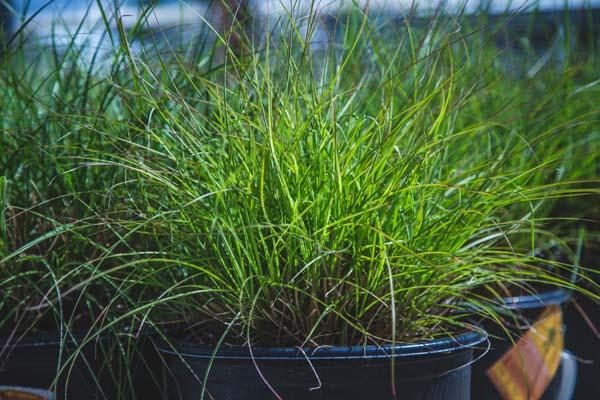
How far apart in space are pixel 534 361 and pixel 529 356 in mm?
21

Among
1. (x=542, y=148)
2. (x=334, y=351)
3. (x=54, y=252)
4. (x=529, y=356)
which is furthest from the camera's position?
(x=542, y=148)

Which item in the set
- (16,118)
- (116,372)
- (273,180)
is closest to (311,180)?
(273,180)

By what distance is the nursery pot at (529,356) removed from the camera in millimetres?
1194

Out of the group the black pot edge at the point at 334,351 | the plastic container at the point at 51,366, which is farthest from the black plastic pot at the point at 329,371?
the plastic container at the point at 51,366

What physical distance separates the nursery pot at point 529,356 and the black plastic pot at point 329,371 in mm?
276

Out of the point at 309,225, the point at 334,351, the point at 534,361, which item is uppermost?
the point at 309,225

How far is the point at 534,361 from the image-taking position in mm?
1263

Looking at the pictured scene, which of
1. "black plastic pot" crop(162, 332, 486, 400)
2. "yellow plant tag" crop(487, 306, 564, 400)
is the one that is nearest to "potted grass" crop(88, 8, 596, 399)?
"black plastic pot" crop(162, 332, 486, 400)

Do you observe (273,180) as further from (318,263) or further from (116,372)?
(116,372)

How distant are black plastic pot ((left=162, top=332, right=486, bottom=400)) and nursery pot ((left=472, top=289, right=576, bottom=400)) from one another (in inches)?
10.9

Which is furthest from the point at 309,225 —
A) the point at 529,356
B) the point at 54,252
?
the point at 529,356

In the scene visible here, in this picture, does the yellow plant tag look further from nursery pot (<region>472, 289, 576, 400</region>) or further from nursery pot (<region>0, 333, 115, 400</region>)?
nursery pot (<region>0, 333, 115, 400</region>)

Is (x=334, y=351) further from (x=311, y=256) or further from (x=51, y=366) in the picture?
(x=51, y=366)

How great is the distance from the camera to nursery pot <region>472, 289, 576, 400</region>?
1194 millimetres
